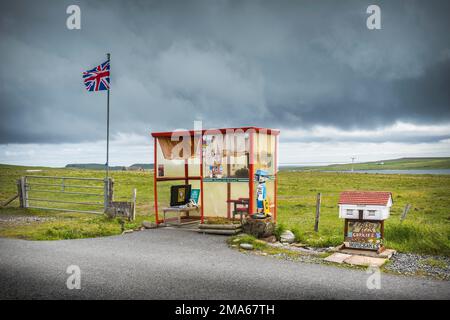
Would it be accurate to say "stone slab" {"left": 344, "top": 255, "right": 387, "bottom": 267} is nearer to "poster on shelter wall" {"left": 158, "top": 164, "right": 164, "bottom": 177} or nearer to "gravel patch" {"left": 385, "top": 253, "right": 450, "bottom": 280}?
"gravel patch" {"left": 385, "top": 253, "right": 450, "bottom": 280}

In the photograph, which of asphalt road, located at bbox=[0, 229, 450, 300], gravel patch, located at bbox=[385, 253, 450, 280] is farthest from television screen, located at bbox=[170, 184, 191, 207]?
gravel patch, located at bbox=[385, 253, 450, 280]

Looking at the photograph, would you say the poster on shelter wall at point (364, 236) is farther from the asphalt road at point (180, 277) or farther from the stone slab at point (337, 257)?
the asphalt road at point (180, 277)

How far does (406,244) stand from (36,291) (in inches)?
415

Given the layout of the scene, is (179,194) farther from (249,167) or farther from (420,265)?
(420,265)

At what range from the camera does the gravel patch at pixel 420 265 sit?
976 cm

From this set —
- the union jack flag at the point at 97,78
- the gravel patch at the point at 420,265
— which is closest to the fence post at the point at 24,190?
the union jack flag at the point at 97,78

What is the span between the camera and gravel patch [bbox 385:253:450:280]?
9.76m

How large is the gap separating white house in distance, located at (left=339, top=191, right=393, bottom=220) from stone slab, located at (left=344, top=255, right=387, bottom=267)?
47.7 inches

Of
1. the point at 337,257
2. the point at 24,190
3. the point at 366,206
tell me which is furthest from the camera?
the point at 24,190

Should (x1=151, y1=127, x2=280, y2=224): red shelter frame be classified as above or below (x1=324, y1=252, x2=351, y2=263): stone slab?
above

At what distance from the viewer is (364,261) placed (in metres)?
10.7

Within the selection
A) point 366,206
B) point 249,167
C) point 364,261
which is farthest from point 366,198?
point 249,167

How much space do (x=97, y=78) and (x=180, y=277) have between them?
1310 cm
